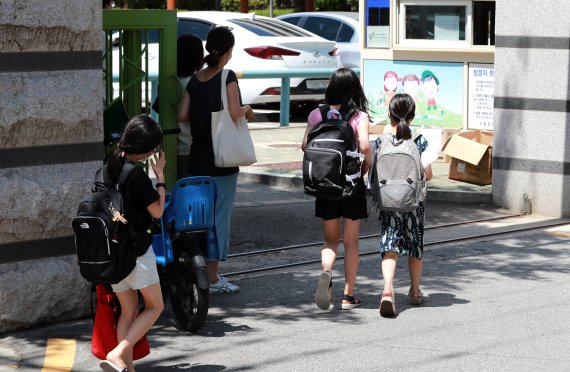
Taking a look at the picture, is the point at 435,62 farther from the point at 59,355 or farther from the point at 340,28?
the point at 59,355

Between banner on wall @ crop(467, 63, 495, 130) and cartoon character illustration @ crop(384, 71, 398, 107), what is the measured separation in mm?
1095

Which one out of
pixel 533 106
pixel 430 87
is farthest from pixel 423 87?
pixel 533 106

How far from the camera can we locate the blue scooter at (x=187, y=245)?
7129 mm

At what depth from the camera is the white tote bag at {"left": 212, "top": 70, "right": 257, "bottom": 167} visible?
8.05 metres

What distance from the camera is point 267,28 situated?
19.7 metres

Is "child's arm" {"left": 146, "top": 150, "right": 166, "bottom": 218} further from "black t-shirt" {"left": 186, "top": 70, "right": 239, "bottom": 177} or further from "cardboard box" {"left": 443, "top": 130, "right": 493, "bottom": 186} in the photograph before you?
"cardboard box" {"left": 443, "top": 130, "right": 493, "bottom": 186}

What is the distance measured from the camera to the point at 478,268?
29.8 ft

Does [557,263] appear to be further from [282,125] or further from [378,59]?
[282,125]

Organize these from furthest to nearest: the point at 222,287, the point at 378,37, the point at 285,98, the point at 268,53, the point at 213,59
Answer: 1. the point at 268,53
2. the point at 285,98
3. the point at 378,37
4. the point at 222,287
5. the point at 213,59

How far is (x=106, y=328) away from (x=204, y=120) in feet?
7.53

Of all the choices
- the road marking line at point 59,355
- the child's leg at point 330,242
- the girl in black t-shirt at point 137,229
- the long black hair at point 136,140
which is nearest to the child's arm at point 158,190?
the girl in black t-shirt at point 137,229

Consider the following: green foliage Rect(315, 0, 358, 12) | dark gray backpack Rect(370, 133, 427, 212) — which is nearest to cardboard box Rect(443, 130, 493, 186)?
dark gray backpack Rect(370, 133, 427, 212)

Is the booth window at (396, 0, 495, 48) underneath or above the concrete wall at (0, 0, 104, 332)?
above

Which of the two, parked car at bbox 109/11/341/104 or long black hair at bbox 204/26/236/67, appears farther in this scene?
parked car at bbox 109/11/341/104
